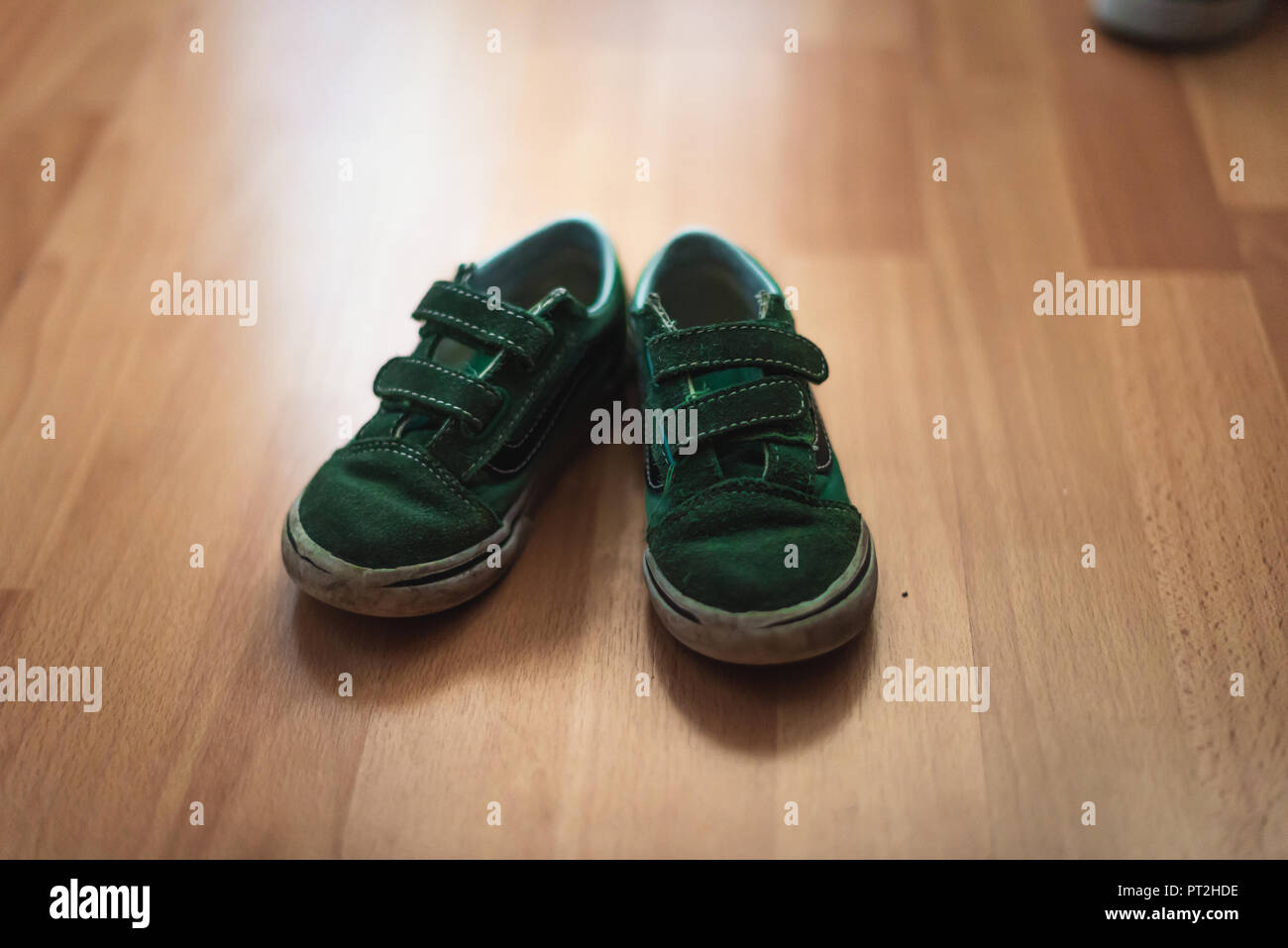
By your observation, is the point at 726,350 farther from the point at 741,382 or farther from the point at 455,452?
the point at 455,452

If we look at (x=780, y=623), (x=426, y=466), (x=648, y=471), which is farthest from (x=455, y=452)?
(x=780, y=623)

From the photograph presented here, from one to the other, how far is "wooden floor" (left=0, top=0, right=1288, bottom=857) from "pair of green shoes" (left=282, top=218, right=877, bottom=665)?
68 mm

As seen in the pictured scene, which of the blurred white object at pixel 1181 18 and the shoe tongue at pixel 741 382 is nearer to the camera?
the shoe tongue at pixel 741 382

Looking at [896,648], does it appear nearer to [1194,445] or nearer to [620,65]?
[1194,445]

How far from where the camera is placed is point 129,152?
1.39 m

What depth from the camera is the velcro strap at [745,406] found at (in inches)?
33.6

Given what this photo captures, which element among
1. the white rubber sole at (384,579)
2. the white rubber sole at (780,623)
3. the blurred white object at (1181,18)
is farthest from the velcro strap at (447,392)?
the blurred white object at (1181,18)

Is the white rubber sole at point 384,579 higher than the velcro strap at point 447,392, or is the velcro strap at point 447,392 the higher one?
the velcro strap at point 447,392

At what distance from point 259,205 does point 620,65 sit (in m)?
0.58

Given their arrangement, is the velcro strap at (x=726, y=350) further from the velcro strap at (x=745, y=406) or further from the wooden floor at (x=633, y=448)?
the wooden floor at (x=633, y=448)

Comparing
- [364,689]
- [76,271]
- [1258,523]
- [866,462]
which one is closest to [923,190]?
[866,462]

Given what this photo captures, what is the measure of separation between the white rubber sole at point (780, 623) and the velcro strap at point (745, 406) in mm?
132

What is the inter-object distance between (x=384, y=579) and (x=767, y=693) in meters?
0.34

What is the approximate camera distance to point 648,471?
92 cm
